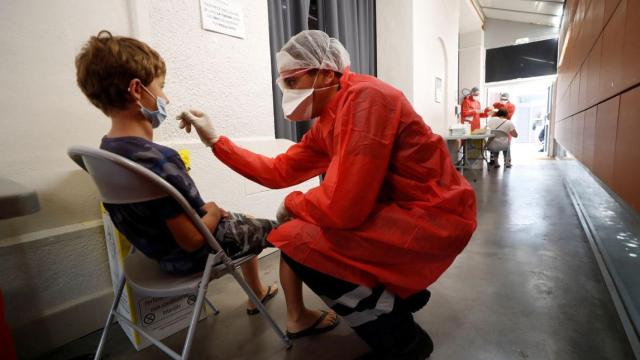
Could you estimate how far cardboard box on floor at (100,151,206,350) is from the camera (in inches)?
46.8

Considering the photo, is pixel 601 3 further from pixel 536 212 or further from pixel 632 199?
pixel 536 212

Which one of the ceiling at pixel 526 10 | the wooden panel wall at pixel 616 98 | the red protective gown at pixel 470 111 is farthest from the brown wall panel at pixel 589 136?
the ceiling at pixel 526 10

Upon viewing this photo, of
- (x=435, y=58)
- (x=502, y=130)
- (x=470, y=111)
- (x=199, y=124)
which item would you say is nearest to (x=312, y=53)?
(x=199, y=124)

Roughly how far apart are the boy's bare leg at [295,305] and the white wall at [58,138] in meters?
0.81

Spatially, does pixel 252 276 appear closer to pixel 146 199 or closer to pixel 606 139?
pixel 146 199

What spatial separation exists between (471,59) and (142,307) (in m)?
9.44

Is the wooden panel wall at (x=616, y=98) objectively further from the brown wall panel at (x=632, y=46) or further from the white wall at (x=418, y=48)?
the white wall at (x=418, y=48)

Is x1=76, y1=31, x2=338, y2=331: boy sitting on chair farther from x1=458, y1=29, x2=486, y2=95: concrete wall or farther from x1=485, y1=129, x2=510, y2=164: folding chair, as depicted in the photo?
x1=458, y1=29, x2=486, y2=95: concrete wall

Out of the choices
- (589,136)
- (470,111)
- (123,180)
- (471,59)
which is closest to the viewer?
(123,180)

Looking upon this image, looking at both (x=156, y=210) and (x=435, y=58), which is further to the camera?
(x=435, y=58)

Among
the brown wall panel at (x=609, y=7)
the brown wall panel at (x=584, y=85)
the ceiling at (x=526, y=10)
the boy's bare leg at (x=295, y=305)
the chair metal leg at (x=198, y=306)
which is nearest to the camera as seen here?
the chair metal leg at (x=198, y=306)

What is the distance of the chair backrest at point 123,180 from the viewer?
28.7 inches

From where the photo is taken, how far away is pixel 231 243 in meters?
1.07

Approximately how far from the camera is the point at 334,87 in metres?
1.13
